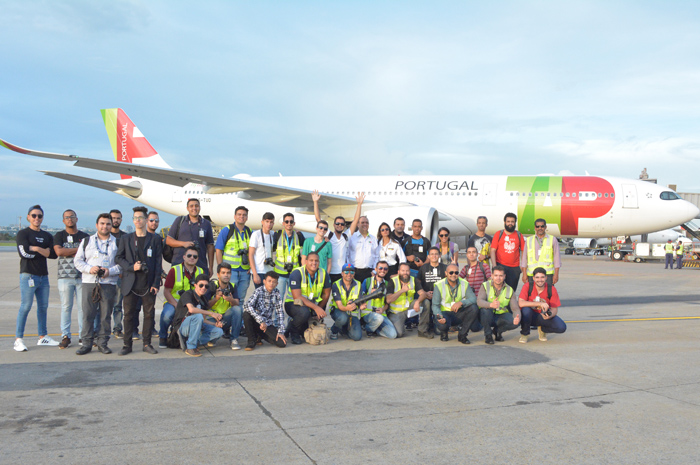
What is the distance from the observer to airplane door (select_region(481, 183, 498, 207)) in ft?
60.4

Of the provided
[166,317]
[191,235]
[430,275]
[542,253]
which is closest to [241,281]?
[191,235]

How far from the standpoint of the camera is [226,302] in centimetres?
669

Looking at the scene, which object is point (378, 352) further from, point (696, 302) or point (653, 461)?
point (696, 302)

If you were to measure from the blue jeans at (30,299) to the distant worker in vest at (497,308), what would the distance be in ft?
18.1

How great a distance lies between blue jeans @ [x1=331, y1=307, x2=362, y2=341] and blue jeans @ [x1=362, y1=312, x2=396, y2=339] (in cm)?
18

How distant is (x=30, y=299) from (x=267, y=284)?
9.31 feet

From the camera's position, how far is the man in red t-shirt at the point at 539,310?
23.0 ft

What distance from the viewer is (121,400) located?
436 cm

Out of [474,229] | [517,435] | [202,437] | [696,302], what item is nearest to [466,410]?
[517,435]

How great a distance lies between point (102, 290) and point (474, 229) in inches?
579

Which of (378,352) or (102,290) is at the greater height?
(102,290)

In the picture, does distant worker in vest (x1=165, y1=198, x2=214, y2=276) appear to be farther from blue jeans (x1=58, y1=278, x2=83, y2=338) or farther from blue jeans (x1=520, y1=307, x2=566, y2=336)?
blue jeans (x1=520, y1=307, x2=566, y2=336)

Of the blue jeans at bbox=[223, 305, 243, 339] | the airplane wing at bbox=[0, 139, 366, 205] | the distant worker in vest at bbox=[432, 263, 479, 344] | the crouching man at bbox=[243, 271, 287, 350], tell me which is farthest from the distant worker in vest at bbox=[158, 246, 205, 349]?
the airplane wing at bbox=[0, 139, 366, 205]

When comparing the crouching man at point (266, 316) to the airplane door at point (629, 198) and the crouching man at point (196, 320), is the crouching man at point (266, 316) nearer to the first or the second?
the crouching man at point (196, 320)
